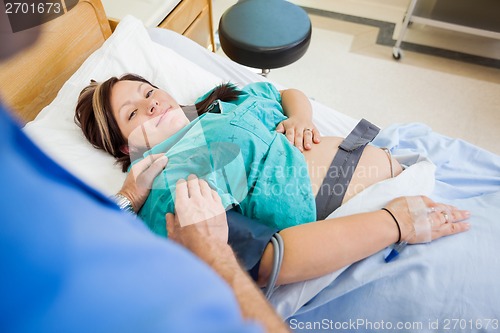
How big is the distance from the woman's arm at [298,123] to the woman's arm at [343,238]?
336mm

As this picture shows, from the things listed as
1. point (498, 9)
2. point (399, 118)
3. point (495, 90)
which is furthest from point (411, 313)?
point (498, 9)

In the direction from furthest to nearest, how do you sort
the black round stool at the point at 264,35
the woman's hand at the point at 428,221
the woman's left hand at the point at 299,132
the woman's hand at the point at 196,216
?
the black round stool at the point at 264,35 < the woman's left hand at the point at 299,132 < the woman's hand at the point at 428,221 < the woman's hand at the point at 196,216

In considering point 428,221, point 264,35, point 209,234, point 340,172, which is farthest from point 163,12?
point 428,221

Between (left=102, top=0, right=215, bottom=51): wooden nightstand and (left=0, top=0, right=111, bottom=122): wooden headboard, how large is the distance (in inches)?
6.9

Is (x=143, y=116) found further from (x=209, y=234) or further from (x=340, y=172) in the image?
(x=340, y=172)

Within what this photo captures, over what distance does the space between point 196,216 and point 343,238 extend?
0.38 m

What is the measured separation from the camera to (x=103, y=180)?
3.83 feet

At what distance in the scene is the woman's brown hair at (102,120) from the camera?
1144 millimetres

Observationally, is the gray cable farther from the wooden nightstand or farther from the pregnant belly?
the wooden nightstand

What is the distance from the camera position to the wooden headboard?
122 centimetres

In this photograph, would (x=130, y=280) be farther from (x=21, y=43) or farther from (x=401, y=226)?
(x=401, y=226)

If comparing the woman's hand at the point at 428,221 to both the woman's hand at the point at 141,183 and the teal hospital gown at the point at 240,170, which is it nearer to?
the teal hospital gown at the point at 240,170

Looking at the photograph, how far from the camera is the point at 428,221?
3.06 feet

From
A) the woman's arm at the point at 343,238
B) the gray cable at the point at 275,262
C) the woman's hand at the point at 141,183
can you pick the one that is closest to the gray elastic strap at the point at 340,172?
the woman's arm at the point at 343,238
